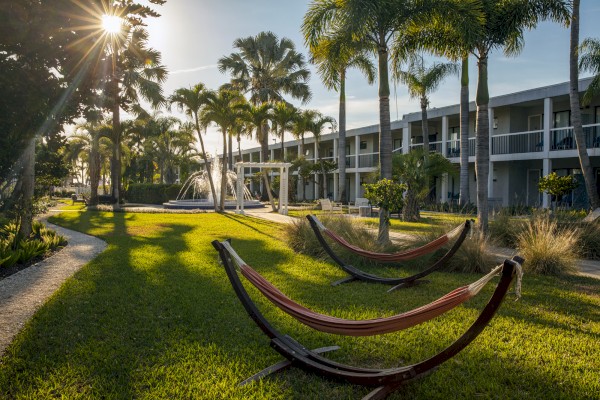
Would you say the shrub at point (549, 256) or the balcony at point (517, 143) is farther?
the balcony at point (517, 143)

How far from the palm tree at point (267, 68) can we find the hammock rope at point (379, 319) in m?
30.2

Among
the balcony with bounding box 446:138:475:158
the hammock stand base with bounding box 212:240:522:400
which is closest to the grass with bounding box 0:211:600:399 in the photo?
the hammock stand base with bounding box 212:240:522:400

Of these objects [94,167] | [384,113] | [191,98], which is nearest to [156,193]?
[94,167]

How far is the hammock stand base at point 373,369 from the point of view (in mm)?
2744

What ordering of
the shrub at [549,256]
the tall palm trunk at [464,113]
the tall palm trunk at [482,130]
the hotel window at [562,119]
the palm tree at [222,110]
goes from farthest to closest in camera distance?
the palm tree at [222,110], the hotel window at [562,119], the tall palm trunk at [464,113], the tall palm trunk at [482,130], the shrub at [549,256]

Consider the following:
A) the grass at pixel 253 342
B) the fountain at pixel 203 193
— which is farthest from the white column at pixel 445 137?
the grass at pixel 253 342

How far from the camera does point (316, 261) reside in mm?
8945

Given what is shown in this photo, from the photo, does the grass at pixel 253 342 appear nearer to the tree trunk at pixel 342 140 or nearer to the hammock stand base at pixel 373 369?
the hammock stand base at pixel 373 369

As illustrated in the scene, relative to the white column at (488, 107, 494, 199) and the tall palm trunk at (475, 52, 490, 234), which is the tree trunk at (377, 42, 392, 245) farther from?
the white column at (488, 107, 494, 199)

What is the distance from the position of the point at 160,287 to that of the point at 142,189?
32811 millimetres

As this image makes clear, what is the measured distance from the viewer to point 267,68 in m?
34.2

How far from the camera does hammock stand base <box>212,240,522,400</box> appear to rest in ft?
9.00

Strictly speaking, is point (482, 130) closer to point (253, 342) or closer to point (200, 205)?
point (253, 342)

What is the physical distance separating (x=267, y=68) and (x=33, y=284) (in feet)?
97.5
